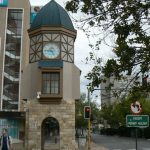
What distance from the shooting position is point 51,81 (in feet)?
124

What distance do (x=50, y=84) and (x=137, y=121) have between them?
21.2 m

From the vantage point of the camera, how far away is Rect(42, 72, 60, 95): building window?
3766 centimetres

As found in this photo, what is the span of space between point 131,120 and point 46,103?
68.3 feet

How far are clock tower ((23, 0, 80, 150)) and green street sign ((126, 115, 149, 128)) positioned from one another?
20448mm

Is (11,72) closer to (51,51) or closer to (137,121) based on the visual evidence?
(51,51)

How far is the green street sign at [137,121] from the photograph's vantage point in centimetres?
1689

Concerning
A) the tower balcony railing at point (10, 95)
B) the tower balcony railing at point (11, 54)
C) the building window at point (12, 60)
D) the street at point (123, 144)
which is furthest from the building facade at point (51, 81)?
the tower balcony railing at point (11, 54)

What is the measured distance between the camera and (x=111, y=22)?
10586 millimetres

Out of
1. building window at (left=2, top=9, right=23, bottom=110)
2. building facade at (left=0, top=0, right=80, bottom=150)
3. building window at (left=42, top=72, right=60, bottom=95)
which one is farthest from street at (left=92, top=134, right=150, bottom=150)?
building window at (left=2, top=9, right=23, bottom=110)

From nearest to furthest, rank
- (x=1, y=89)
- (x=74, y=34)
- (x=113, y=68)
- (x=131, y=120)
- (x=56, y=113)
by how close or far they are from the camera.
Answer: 1. (x=113, y=68)
2. (x=131, y=120)
3. (x=56, y=113)
4. (x=74, y=34)
5. (x=1, y=89)

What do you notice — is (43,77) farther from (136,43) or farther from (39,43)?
(136,43)

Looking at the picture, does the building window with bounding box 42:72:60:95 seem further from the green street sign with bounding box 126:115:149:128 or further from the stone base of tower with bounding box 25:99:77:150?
the green street sign with bounding box 126:115:149:128

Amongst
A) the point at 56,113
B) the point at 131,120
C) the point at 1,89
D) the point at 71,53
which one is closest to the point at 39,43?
the point at 71,53

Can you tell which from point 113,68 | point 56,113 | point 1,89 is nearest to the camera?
point 113,68
